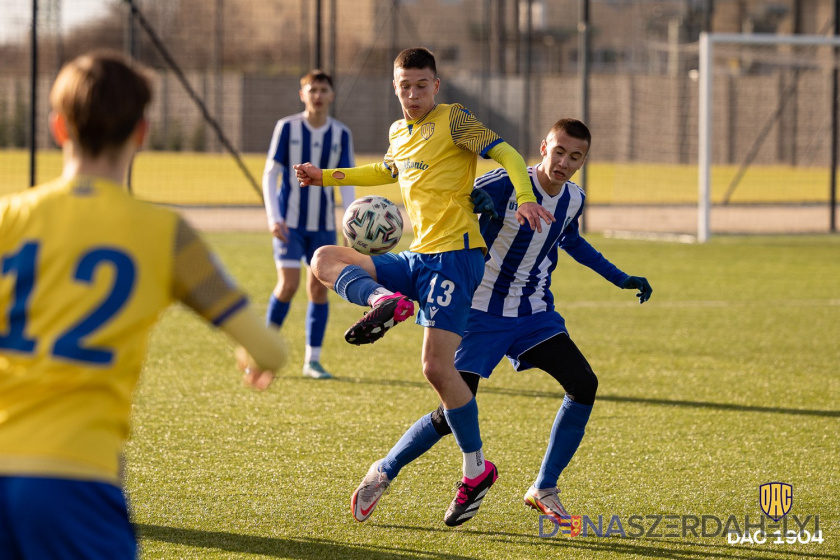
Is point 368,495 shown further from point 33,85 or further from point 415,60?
point 33,85

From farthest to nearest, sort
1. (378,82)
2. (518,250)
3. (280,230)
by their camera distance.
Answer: (378,82) < (280,230) < (518,250)

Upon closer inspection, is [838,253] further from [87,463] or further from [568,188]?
[87,463]

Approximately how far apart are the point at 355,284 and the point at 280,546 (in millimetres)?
930

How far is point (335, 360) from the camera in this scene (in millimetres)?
7074

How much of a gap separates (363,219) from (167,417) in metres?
1.89

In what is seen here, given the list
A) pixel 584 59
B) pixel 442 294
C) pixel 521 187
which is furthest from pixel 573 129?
pixel 584 59

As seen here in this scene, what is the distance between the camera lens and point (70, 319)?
1850mm

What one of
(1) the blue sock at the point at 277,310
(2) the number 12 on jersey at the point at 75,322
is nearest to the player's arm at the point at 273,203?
(1) the blue sock at the point at 277,310

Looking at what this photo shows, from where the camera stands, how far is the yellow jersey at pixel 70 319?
1840 millimetres

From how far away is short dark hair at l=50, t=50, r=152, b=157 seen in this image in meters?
1.89

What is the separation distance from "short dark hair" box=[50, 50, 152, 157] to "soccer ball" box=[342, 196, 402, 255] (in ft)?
6.95

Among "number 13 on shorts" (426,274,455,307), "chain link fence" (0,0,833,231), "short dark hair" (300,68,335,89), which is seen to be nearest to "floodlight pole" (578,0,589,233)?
"chain link fence" (0,0,833,231)

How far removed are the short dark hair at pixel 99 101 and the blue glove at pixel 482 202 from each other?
2.06m

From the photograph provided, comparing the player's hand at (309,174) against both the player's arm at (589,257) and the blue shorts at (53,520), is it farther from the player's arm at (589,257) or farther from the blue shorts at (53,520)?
the blue shorts at (53,520)
